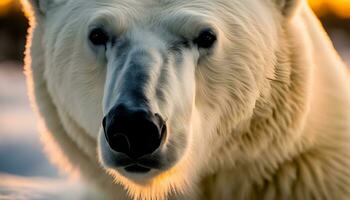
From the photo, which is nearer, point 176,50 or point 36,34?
point 176,50

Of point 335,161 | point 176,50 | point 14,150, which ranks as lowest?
point 14,150

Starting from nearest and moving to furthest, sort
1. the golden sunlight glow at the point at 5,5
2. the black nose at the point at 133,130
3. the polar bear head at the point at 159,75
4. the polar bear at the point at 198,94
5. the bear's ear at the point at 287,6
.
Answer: the black nose at the point at 133,130
the polar bear head at the point at 159,75
the polar bear at the point at 198,94
the bear's ear at the point at 287,6
the golden sunlight glow at the point at 5,5

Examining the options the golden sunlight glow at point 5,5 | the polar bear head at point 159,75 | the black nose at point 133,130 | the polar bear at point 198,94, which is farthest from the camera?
the golden sunlight glow at point 5,5

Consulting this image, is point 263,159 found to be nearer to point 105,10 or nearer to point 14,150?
point 105,10

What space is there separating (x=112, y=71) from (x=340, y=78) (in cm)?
154

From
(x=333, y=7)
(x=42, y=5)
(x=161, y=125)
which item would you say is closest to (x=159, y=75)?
(x=161, y=125)

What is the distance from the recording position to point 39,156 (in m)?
14.0

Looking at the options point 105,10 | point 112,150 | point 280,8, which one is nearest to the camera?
point 112,150

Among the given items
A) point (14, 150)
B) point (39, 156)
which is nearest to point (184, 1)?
point (39, 156)

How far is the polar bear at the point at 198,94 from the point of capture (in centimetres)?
559

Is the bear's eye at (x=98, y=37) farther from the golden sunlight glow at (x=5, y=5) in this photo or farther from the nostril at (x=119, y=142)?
the golden sunlight glow at (x=5, y=5)

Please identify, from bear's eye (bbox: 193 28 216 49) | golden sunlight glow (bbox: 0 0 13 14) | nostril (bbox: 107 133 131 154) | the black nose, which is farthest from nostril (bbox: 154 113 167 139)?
golden sunlight glow (bbox: 0 0 13 14)

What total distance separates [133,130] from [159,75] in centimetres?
36

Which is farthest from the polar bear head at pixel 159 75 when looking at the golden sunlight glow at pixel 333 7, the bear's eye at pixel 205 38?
the golden sunlight glow at pixel 333 7
